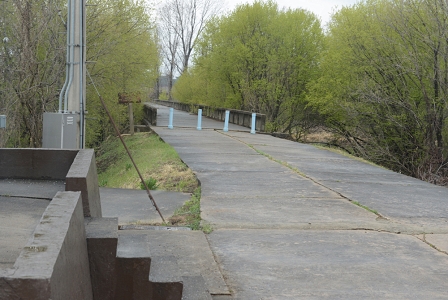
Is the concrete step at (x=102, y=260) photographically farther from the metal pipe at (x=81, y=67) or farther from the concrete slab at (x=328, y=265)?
the metal pipe at (x=81, y=67)

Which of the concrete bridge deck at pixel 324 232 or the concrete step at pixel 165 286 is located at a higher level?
the concrete step at pixel 165 286

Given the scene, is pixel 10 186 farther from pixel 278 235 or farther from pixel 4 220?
pixel 278 235

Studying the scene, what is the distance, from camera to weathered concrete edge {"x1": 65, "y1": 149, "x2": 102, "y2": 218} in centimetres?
441

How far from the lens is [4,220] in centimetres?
420

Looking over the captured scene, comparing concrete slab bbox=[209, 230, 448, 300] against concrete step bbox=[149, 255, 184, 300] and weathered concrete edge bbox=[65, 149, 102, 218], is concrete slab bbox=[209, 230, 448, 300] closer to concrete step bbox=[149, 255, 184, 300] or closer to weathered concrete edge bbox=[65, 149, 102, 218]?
concrete step bbox=[149, 255, 184, 300]

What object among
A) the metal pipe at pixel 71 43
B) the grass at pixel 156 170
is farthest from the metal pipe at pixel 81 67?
the grass at pixel 156 170

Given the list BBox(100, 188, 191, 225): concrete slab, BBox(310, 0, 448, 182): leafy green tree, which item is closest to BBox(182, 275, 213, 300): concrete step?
BBox(100, 188, 191, 225): concrete slab

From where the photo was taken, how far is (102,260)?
4.02 m

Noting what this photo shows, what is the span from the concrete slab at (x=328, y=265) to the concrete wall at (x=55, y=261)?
1716 mm

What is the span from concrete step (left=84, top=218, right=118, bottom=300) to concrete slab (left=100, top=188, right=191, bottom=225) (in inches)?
129

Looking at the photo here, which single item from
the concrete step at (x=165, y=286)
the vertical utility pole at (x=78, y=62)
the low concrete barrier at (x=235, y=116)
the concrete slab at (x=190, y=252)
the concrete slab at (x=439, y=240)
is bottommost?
the low concrete barrier at (x=235, y=116)

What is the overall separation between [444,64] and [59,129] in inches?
519

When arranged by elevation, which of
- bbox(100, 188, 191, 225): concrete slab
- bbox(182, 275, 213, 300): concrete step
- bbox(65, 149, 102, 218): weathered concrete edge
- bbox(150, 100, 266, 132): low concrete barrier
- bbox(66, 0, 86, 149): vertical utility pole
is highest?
bbox(66, 0, 86, 149): vertical utility pole

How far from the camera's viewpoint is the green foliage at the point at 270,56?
3225cm
